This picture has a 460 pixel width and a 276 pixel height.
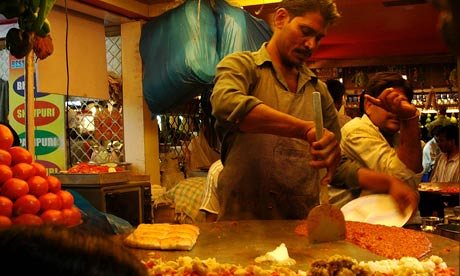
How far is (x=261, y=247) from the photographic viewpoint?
188 cm

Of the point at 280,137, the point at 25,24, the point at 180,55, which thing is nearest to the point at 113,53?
the point at 180,55

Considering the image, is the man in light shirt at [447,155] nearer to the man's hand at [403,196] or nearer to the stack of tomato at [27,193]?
the man's hand at [403,196]

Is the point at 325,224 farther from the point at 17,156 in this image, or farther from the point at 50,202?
the point at 17,156

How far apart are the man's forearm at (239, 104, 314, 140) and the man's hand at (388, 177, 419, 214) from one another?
52 centimetres

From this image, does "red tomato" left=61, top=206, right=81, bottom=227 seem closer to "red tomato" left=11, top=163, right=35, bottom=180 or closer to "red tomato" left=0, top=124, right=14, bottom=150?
"red tomato" left=11, top=163, right=35, bottom=180

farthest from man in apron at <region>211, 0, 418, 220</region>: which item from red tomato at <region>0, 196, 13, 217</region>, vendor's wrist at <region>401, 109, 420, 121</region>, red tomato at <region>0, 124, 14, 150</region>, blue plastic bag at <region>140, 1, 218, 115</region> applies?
blue plastic bag at <region>140, 1, 218, 115</region>

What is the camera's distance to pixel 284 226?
2266mm

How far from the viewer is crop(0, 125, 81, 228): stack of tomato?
1.64 m

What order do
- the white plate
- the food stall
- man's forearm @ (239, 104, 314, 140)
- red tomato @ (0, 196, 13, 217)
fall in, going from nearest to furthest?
red tomato @ (0, 196, 13, 217), the food stall, man's forearm @ (239, 104, 314, 140), the white plate

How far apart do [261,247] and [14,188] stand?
0.81 m

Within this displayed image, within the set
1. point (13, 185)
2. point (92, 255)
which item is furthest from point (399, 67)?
point (92, 255)

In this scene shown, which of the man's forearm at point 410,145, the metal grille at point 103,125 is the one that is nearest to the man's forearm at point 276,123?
the man's forearm at point 410,145

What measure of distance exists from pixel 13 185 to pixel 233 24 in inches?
113

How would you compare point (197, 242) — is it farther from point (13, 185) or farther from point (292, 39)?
point (292, 39)
